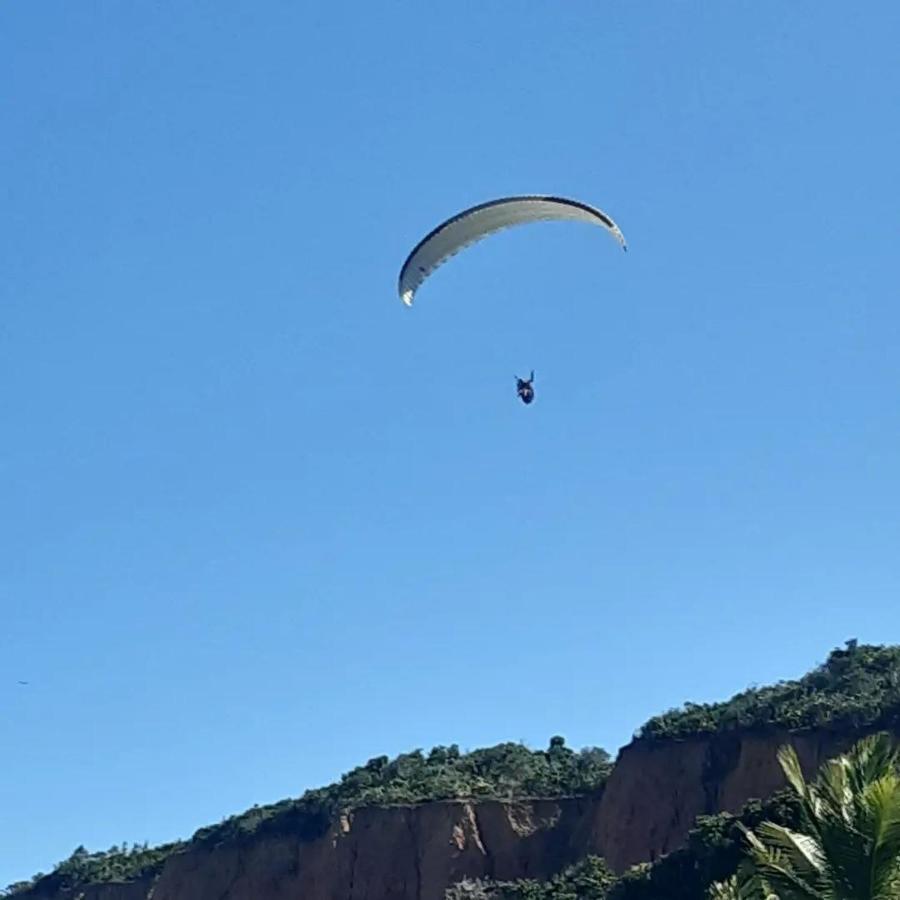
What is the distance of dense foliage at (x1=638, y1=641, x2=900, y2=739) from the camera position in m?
52.8

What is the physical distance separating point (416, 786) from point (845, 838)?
5176 centimetres

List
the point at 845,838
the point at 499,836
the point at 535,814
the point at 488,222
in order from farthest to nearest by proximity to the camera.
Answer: the point at 535,814 < the point at 499,836 < the point at 488,222 < the point at 845,838

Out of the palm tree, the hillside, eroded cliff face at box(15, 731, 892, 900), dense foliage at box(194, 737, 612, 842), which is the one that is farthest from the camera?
dense foliage at box(194, 737, 612, 842)

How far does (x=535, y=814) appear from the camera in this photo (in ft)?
208

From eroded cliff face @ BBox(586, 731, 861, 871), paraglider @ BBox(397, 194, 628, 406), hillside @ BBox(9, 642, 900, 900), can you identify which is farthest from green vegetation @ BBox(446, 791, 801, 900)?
paraglider @ BBox(397, 194, 628, 406)

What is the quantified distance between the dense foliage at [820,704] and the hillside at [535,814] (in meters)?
0.07

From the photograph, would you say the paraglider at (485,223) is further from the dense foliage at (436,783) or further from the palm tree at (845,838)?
the dense foliage at (436,783)

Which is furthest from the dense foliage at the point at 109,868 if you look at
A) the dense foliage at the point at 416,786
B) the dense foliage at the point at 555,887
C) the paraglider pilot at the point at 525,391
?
the paraglider pilot at the point at 525,391

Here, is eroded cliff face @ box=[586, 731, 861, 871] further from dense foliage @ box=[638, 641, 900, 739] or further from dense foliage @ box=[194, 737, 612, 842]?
dense foliage @ box=[194, 737, 612, 842]

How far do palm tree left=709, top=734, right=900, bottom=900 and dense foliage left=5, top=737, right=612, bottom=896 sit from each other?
152 ft

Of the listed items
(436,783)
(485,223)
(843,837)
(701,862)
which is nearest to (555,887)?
(701,862)

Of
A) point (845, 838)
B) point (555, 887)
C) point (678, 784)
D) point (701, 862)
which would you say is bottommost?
point (845, 838)

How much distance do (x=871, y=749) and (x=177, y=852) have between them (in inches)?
2324

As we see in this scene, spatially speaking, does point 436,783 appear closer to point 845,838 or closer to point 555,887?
point 555,887
